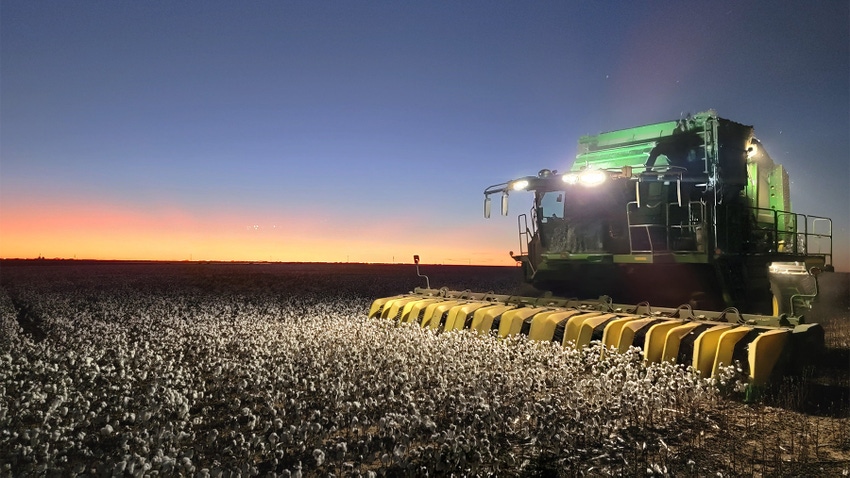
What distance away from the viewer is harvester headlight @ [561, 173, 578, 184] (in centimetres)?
1016

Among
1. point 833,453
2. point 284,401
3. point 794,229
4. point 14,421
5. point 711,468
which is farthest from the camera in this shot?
point 794,229

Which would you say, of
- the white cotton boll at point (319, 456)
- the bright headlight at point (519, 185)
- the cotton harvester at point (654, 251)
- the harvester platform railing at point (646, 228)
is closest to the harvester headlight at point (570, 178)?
the cotton harvester at point (654, 251)

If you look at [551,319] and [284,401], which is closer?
[284,401]

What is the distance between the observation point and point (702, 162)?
9.85 metres

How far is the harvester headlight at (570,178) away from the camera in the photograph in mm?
10164

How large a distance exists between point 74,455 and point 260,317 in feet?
29.6

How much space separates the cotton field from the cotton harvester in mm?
657

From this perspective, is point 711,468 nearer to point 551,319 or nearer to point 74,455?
point 551,319

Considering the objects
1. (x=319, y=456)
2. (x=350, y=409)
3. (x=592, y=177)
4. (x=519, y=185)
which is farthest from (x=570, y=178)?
(x=319, y=456)

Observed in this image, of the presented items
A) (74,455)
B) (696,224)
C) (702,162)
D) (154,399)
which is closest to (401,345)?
(154,399)

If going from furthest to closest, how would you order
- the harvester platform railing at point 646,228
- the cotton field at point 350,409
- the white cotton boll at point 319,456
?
the harvester platform railing at point 646,228
the cotton field at point 350,409
the white cotton boll at point 319,456

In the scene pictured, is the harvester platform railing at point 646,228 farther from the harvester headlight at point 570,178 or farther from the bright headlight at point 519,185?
the bright headlight at point 519,185

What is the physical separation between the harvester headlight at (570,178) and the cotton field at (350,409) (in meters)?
3.68

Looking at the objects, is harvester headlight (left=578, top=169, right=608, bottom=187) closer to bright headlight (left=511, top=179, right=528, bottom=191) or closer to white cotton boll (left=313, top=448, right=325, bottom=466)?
bright headlight (left=511, top=179, right=528, bottom=191)
